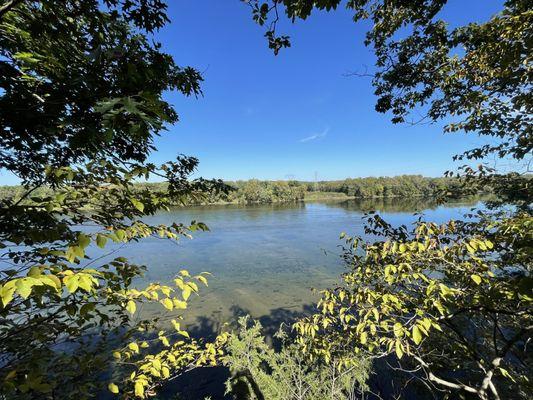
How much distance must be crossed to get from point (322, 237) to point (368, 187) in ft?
307


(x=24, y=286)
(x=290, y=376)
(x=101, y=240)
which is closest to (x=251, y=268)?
(x=290, y=376)

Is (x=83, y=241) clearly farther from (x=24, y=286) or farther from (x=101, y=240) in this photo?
(x=24, y=286)

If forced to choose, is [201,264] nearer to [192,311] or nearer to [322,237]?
[192,311]

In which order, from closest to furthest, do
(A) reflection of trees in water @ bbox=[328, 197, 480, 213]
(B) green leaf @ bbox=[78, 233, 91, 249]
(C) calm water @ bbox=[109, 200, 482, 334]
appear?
(B) green leaf @ bbox=[78, 233, 91, 249], (A) reflection of trees in water @ bbox=[328, 197, 480, 213], (C) calm water @ bbox=[109, 200, 482, 334]

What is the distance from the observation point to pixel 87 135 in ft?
5.87

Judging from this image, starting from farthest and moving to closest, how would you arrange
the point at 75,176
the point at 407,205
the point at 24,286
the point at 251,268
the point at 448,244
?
1. the point at 407,205
2. the point at 251,268
3. the point at 448,244
4. the point at 75,176
5. the point at 24,286

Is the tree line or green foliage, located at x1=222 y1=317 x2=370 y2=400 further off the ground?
the tree line

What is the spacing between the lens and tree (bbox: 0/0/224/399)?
66.3 inches

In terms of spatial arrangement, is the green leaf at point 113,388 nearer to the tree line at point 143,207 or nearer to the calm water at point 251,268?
the tree line at point 143,207

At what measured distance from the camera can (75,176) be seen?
2.31m

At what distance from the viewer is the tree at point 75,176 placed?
168 cm

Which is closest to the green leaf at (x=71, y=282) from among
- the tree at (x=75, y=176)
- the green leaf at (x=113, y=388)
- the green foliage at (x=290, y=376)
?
the tree at (x=75, y=176)

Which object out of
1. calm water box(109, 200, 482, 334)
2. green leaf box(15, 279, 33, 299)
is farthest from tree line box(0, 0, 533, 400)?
calm water box(109, 200, 482, 334)

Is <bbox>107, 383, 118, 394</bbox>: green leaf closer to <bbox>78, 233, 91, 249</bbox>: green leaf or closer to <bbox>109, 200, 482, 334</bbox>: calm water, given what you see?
<bbox>78, 233, 91, 249</bbox>: green leaf
